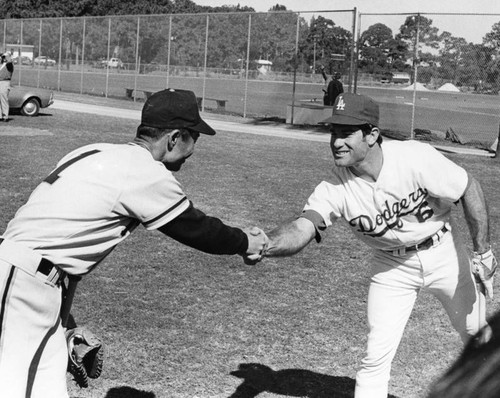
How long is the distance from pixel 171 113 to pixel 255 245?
97 centimetres

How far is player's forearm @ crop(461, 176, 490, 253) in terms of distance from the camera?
4871mm

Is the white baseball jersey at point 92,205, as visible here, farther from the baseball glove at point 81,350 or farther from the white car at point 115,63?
the white car at point 115,63

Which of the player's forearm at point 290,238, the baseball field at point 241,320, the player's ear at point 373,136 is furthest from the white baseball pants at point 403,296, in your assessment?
the player's ear at point 373,136

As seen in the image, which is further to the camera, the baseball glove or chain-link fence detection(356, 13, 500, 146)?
chain-link fence detection(356, 13, 500, 146)

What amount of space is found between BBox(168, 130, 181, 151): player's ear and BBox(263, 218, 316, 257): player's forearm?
98 centimetres

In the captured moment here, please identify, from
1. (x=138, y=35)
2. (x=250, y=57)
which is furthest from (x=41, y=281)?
(x=138, y=35)

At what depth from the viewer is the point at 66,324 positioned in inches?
158

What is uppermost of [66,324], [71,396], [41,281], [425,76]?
[425,76]

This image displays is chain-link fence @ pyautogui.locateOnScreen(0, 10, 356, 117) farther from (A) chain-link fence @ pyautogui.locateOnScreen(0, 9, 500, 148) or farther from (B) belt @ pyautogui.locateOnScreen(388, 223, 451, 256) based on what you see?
(B) belt @ pyautogui.locateOnScreen(388, 223, 451, 256)

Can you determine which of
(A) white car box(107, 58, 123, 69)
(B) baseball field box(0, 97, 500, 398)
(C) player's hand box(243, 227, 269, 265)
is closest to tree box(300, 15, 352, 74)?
(A) white car box(107, 58, 123, 69)

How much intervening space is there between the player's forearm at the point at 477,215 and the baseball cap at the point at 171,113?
180 centimetres

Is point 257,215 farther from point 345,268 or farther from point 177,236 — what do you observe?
point 177,236

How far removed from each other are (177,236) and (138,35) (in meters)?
31.3

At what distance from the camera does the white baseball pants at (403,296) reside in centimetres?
491
